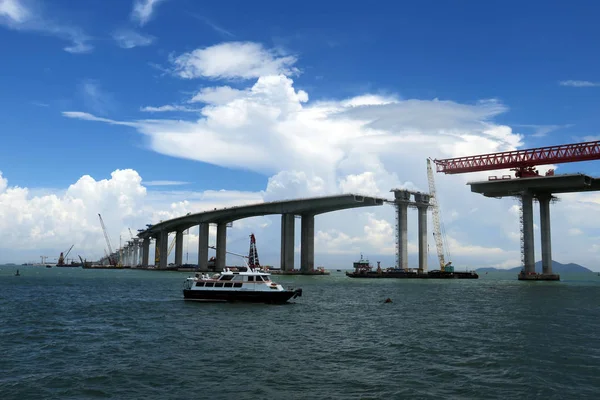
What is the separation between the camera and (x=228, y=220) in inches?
7362

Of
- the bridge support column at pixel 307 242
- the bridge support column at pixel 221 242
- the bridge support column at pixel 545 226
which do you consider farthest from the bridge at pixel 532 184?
the bridge support column at pixel 221 242

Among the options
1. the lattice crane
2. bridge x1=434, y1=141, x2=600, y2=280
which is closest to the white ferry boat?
the lattice crane

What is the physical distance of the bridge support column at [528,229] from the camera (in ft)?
394

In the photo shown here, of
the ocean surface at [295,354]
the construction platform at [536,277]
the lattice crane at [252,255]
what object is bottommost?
the ocean surface at [295,354]

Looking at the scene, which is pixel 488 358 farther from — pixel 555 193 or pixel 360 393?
pixel 555 193

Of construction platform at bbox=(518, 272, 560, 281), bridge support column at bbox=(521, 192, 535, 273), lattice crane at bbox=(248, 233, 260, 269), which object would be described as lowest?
construction platform at bbox=(518, 272, 560, 281)

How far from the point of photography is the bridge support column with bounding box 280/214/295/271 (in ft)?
507

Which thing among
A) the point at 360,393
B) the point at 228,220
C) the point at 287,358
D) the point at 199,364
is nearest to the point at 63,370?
the point at 199,364

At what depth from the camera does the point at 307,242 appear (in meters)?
157

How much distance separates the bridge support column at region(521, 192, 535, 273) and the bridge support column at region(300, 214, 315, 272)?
60.5m

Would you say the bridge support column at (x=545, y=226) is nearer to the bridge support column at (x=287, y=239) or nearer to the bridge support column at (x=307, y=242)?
the bridge support column at (x=307, y=242)

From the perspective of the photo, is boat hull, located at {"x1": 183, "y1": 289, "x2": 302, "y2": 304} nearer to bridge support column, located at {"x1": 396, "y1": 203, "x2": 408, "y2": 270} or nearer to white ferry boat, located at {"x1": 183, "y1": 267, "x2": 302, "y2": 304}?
white ferry boat, located at {"x1": 183, "y1": 267, "x2": 302, "y2": 304}

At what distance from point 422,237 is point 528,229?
42744mm

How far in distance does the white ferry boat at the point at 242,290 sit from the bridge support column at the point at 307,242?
96.7 m
